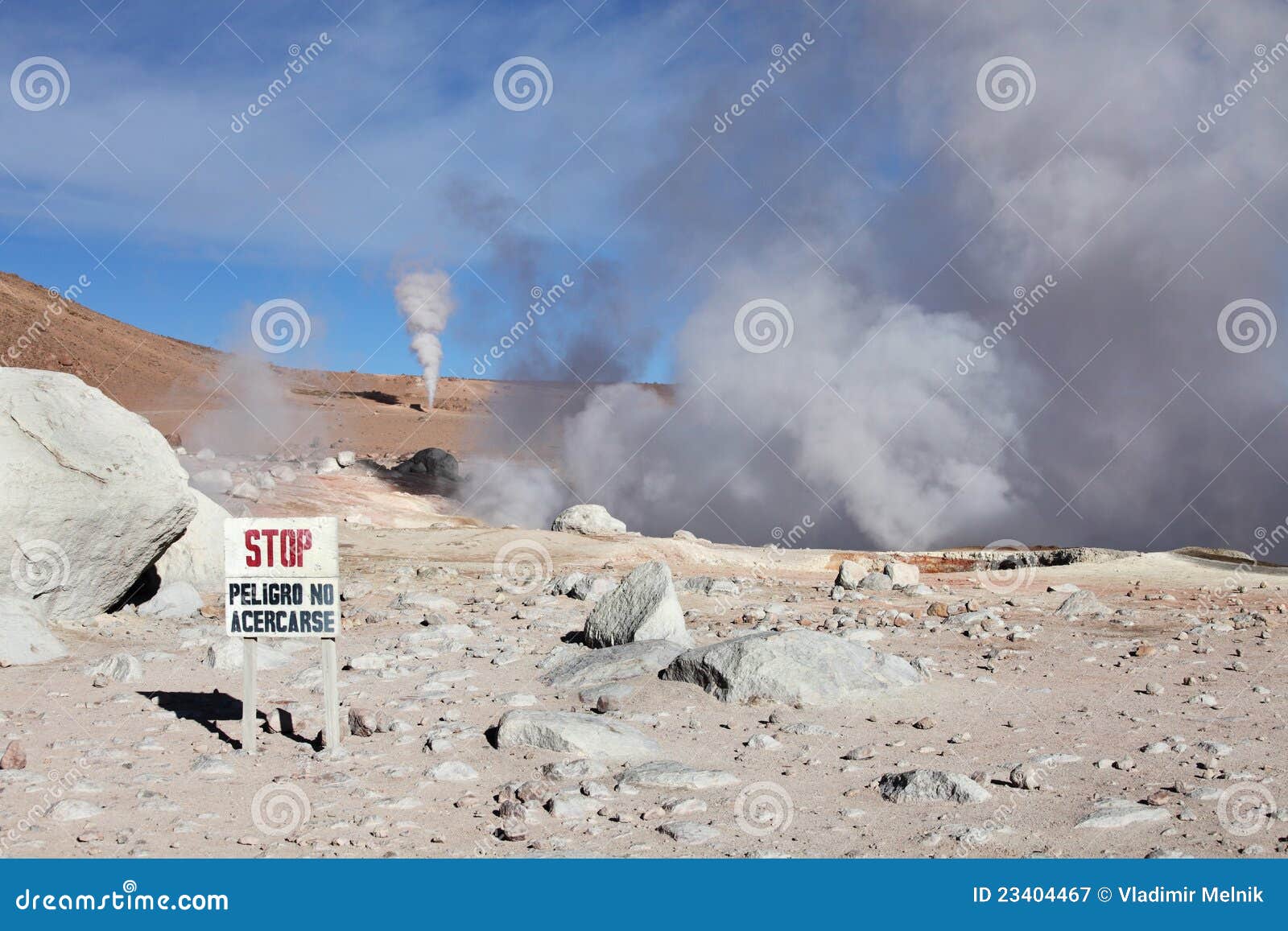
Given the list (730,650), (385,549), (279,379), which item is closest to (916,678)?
(730,650)

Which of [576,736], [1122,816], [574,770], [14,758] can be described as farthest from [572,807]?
[14,758]

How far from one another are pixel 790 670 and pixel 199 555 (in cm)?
728

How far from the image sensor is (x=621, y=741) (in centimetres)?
544

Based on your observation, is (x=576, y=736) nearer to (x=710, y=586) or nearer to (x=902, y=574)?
(x=710, y=586)

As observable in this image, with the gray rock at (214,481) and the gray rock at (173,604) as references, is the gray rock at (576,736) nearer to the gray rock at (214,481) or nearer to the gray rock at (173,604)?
the gray rock at (173,604)

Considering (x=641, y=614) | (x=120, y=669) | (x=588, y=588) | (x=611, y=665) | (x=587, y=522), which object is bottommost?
(x=611, y=665)

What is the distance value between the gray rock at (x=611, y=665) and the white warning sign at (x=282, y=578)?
198 cm

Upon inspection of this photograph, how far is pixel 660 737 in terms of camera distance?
19.1 ft

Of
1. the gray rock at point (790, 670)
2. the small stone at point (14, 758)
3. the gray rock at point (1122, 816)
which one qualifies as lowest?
the gray rock at point (1122, 816)

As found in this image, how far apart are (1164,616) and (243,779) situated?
8437 mm

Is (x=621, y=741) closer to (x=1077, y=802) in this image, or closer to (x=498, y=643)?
(x=1077, y=802)

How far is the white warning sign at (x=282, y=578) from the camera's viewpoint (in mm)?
5551

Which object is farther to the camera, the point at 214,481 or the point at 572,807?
the point at 214,481

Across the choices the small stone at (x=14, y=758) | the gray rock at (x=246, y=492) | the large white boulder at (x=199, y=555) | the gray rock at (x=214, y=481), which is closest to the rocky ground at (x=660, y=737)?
the small stone at (x=14, y=758)
